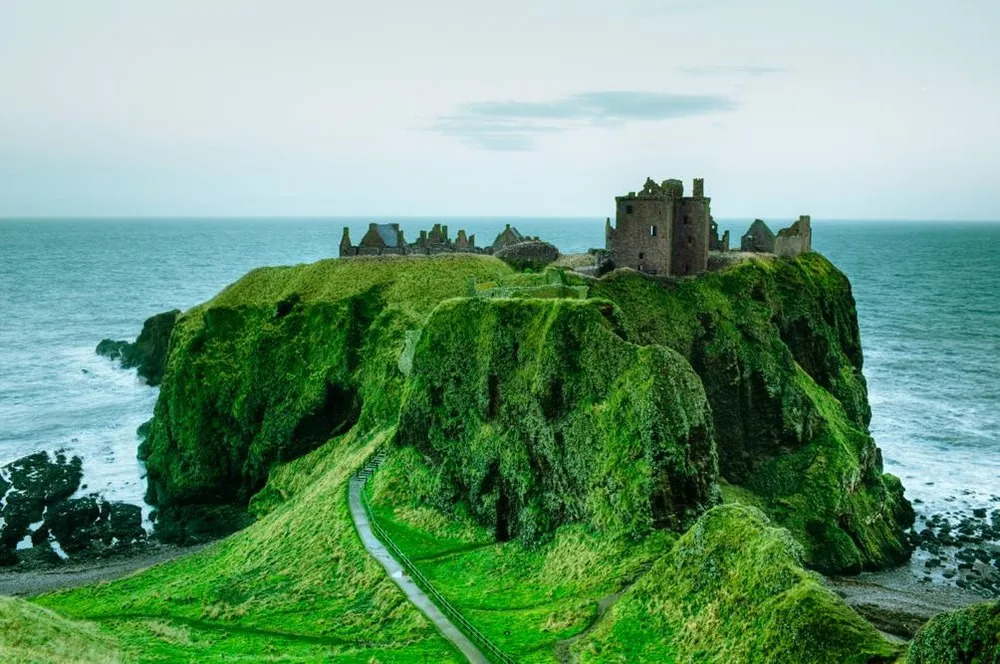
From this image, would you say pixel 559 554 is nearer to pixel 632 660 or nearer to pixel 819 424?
pixel 632 660

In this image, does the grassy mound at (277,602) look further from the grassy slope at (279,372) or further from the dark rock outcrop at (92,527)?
the grassy slope at (279,372)

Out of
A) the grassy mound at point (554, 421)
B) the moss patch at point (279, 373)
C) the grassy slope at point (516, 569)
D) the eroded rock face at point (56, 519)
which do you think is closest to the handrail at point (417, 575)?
the grassy slope at point (516, 569)

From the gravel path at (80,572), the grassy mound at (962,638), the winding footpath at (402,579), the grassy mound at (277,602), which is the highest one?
the grassy mound at (962,638)

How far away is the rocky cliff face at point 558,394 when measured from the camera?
5238 centimetres

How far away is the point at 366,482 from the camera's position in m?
66.2

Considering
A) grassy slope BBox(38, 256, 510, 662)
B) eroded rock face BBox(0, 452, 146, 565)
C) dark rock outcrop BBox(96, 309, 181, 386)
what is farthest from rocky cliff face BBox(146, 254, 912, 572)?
dark rock outcrop BBox(96, 309, 181, 386)

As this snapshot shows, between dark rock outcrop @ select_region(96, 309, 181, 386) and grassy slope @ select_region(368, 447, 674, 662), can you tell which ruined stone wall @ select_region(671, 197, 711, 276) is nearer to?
grassy slope @ select_region(368, 447, 674, 662)

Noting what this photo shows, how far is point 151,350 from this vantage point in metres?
133

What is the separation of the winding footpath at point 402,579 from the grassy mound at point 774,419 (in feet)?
72.3

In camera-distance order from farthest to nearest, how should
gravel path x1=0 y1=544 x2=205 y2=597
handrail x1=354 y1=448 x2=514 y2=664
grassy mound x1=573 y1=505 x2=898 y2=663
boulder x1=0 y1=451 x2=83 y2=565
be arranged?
boulder x1=0 y1=451 x2=83 y2=565, gravel path x1=0 y1=544 x2=205 y2=597, handrail x1=354 y1=448 x2=514 y2=664, grassy mound x1=573 y1=505 x2=898 y2=663

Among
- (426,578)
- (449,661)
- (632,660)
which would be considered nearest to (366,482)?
(426,578)

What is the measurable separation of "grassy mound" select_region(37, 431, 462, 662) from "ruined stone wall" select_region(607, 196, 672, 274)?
32014 mm

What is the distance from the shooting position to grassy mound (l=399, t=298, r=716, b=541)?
50.1 m

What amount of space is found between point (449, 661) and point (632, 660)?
874 centimetres
